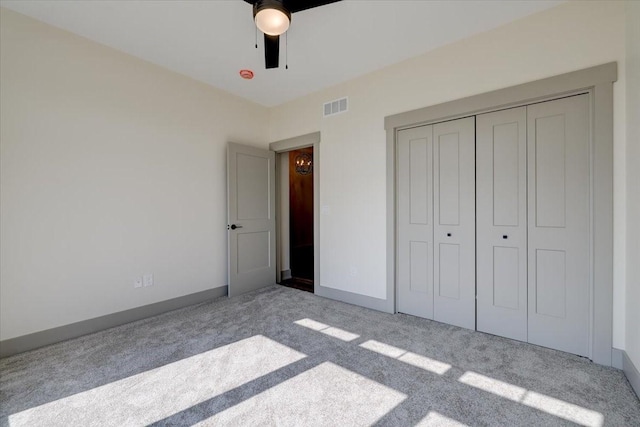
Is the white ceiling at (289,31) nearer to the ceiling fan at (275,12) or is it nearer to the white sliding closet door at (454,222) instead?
the ceiling fan at (275,12)

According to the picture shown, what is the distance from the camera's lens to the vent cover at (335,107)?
3.71 metres

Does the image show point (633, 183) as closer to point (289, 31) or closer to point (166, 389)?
point (289, 31)

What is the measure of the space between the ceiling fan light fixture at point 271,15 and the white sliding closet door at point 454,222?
6.32 feet

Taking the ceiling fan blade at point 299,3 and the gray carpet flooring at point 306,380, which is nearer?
the gray carpet flooring at point 306,380

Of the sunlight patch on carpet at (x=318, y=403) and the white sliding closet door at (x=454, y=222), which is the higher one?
the white sliding closet door at (x=454, y=222)

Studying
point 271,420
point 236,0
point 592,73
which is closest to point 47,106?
point 236,0

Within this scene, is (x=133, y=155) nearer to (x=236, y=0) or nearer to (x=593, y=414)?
(x=236, y=0)

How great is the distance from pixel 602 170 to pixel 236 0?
3162 mm

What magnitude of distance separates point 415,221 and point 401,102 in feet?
4.53

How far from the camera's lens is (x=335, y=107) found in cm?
379

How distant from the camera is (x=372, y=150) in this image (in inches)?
136

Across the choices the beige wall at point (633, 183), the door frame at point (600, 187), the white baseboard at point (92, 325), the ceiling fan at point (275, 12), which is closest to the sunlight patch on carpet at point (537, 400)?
the beige wall at point (633, 183)

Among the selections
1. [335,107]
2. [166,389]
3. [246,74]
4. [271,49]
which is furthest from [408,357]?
[246,74]

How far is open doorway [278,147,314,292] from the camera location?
4.88 m
